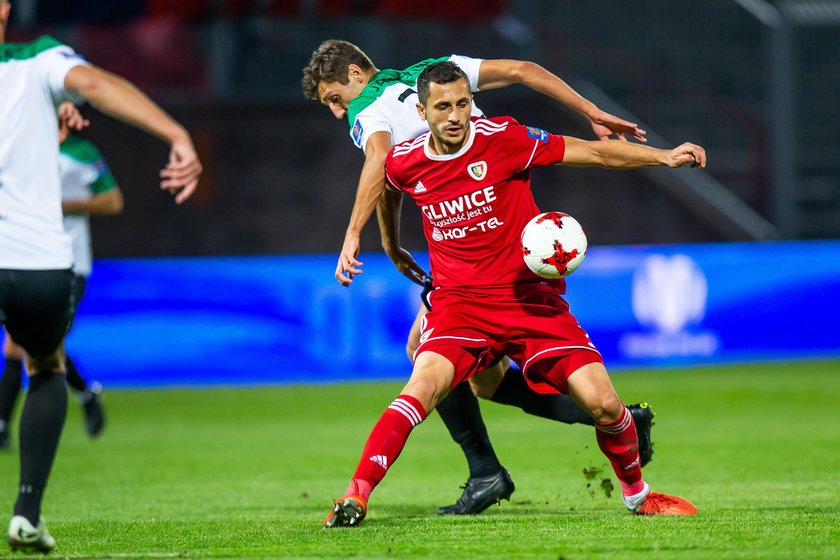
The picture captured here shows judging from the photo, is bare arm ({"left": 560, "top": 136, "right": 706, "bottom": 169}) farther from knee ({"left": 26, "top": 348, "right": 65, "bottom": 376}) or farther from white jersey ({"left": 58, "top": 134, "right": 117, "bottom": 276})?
white jersey ({"left": 58, "top": 134, "right": 117, "bottom": 276})

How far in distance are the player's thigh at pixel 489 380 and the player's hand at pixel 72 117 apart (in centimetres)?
249

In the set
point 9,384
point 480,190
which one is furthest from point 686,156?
point 9,384

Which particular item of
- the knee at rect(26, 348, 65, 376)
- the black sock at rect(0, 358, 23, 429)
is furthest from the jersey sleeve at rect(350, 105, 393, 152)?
the black sock at rect(0, 358, 23, 429)

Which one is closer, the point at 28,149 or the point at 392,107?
the point at 28,149

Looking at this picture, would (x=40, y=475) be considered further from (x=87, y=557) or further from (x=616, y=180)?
(x=616, y=180)

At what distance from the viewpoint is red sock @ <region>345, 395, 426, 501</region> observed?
5371 mm

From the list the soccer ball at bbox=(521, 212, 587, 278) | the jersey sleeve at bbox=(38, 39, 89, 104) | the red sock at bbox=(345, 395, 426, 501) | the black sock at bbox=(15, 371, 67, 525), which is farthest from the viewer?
the soccer ball at bbox=(521, 212, 587, 278)

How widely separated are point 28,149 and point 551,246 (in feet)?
7.35

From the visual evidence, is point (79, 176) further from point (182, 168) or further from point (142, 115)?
point (182, 168)

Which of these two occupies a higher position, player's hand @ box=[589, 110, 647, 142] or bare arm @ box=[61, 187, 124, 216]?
player's hand @ box=[589, 110, 647, 142]

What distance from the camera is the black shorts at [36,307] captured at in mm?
4570

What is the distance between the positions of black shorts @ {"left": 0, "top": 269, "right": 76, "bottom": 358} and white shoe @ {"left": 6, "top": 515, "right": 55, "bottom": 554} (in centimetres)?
62

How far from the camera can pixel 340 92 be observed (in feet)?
20.7

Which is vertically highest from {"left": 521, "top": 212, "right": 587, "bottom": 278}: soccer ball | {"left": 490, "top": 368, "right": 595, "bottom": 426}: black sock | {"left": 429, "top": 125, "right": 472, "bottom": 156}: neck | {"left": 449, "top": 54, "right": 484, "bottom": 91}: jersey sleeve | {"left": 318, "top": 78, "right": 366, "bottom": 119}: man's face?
{"left": 449, "top": 54, "right": 484, "bottom": 91}: jersey sleeve
